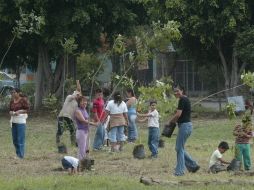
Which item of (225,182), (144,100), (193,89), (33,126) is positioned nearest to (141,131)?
(33,126)

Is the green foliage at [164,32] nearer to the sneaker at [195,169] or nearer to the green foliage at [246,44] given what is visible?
the sneaker at [195,169]

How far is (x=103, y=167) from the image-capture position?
46.3 feet

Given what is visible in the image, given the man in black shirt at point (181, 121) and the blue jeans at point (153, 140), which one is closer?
the man in black shirt at point (181, 121)

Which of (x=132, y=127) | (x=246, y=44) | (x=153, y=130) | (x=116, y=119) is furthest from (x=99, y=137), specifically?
(x=246, y=44)

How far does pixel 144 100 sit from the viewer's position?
13.8 m

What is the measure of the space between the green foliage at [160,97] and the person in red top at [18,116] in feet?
9.72

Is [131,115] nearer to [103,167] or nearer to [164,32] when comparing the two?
[103,167]

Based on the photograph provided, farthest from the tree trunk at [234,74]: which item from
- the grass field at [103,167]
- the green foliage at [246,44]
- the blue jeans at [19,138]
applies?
the blue jeans at [19,138]

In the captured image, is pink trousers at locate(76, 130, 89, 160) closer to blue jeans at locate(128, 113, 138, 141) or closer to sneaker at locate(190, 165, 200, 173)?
sneaker at locate(190, 165, 200, 173)

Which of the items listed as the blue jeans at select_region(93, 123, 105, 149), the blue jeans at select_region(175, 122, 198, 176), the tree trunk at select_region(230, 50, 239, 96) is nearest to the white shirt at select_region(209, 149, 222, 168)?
the blue jeans at select_region(175, 122, 198, 176)

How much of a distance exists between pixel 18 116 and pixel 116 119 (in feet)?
8.42

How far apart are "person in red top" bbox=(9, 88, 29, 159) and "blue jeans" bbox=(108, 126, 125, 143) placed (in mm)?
2333

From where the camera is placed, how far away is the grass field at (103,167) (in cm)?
1087

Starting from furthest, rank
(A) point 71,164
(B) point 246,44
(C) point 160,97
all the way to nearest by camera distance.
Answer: (B) point 246,44 < (C) point 160,97 < (A) point 71,164
